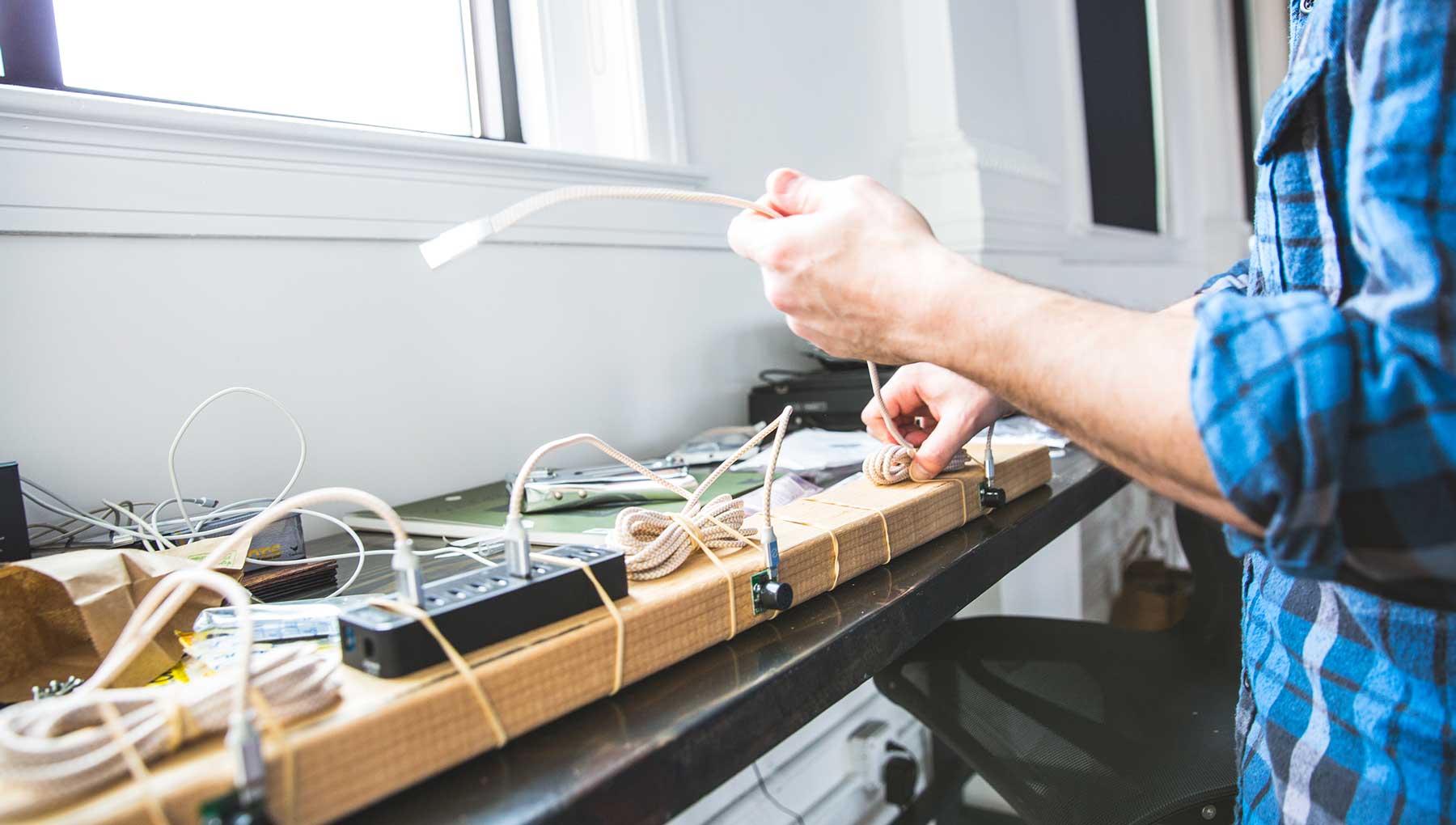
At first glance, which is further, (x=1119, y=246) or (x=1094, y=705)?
(x=1119, y=246)

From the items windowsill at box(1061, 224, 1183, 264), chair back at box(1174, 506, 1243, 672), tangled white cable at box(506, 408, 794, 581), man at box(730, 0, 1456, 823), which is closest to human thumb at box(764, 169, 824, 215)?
man at box(730, 0, 1456, 823)

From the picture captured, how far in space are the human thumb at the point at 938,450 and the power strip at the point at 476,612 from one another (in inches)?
13.4

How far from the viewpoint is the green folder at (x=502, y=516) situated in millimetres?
767

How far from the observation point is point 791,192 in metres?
0.59

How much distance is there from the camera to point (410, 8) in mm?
1295

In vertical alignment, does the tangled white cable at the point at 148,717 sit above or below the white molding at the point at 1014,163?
below

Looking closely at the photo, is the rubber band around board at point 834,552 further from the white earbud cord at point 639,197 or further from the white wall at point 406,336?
the white wall at point 406,336

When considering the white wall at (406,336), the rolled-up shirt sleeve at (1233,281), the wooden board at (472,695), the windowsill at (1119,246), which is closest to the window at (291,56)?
the white wall at (406,336)

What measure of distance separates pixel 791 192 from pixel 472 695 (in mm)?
364

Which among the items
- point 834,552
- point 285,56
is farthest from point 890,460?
point 285,56

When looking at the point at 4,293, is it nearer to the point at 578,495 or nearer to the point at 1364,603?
the point at 578,495

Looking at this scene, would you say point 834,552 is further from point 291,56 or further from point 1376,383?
point 291,56

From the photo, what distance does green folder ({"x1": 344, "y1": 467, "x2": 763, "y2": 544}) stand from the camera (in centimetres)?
77

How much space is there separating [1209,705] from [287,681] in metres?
0.89
